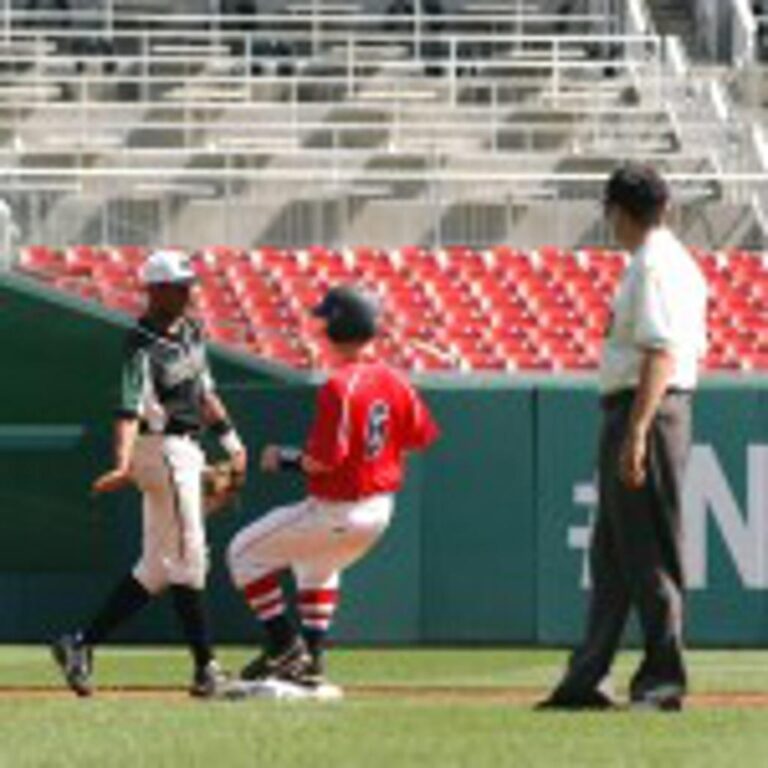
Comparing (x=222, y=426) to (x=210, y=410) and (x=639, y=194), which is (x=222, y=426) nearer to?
(x=210, y=410)

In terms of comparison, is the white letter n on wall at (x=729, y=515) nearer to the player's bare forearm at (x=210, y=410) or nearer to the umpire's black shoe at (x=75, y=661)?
the player's bare forearm at (x=210, y=410)

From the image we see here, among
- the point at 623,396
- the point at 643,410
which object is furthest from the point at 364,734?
the point at 623,396

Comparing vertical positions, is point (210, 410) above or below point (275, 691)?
above

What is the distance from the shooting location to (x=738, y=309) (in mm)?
27328

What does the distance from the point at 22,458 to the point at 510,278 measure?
9.68 meters

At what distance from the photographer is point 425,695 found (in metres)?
13.6

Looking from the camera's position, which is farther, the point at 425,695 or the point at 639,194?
the point at 425,695

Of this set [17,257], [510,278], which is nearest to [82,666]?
[17,257]

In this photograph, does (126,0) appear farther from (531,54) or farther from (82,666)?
(82,666)

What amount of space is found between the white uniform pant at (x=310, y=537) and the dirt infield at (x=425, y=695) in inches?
19.6

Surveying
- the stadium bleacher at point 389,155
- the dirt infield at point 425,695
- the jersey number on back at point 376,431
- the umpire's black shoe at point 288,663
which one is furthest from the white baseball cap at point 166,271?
the stadium bleacher at point 389,155

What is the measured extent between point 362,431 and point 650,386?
5.57 feet

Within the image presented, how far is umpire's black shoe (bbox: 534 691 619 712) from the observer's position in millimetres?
11789

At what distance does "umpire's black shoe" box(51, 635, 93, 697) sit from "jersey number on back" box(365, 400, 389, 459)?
128 centimetres
